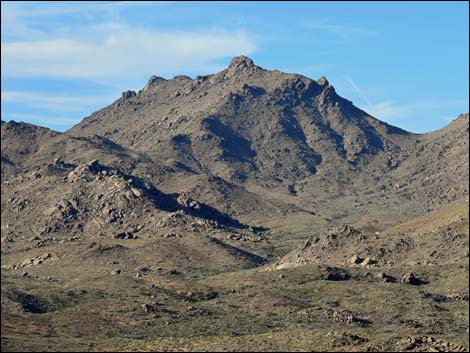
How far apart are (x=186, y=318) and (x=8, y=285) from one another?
37296mm

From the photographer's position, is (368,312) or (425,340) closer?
(425,340)

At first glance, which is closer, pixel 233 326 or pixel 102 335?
pixel 102 335

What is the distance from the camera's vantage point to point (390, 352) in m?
114

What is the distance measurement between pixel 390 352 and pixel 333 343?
715 centimetres

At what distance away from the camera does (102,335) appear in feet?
433

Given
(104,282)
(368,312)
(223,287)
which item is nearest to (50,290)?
(104,282)

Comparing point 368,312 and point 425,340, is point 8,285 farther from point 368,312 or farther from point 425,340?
point 425,340

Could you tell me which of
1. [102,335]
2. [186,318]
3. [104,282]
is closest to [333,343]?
[102,335]

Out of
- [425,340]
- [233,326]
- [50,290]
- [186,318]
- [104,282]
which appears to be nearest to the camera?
[425,340]

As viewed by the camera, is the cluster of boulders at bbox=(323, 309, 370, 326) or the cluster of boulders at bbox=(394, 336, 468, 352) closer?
the cluster of boulders at bbox=(394, 336, 468, 352)

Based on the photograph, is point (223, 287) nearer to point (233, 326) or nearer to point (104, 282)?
point (104, 282)

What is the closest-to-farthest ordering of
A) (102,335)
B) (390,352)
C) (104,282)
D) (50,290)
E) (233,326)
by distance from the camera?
1. (390,352)
2. (102,335)
3. (233,326)
4. (50,290)
5. (104,282)

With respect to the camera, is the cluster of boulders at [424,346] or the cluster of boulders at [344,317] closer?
the cluster of boulders at [424,346]

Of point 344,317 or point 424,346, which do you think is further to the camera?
point 344,317
